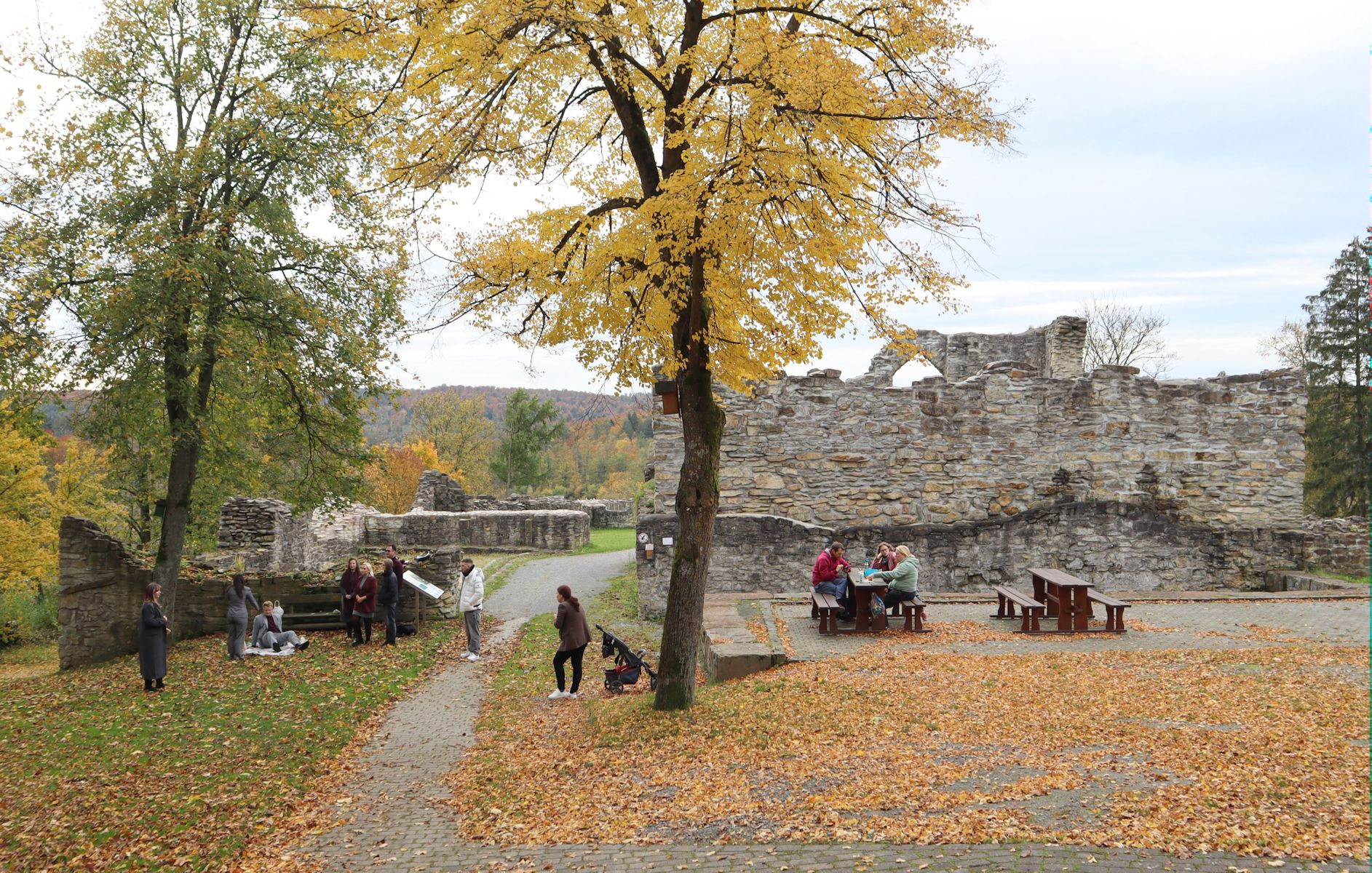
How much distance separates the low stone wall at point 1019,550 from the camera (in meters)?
15.4

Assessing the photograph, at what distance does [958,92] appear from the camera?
762 centimetres

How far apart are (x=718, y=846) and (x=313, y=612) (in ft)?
40.9

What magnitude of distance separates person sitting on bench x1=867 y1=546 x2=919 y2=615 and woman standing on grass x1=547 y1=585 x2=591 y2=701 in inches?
156

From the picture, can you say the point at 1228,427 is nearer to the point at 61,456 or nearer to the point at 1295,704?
the point at 1295,704

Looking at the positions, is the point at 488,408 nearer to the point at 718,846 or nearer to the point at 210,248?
the point at 210,248

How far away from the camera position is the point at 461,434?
55625 mm

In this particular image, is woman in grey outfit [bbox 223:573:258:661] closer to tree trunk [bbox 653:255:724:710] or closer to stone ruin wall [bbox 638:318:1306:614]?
stone ruin wall [bbox 638:318:1306:614]

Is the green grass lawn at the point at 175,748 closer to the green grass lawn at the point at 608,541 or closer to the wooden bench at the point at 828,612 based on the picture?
the wooden bench at the point at 828,612

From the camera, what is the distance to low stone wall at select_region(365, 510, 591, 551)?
1146 inches

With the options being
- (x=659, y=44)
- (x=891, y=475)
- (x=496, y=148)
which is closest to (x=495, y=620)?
(x=891, y=475)

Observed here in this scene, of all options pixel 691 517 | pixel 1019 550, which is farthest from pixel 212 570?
pixel 1019 550

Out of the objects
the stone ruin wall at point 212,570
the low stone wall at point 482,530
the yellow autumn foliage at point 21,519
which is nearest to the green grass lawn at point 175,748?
the stone ruin wall at point 212,570

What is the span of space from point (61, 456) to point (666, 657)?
3962 centimetres

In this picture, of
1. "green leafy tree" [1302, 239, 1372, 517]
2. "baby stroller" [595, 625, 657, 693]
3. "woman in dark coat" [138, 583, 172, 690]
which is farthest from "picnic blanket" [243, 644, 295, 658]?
"green leafy tree" [1302, 239, 1372, 517]
